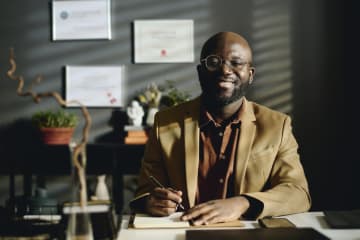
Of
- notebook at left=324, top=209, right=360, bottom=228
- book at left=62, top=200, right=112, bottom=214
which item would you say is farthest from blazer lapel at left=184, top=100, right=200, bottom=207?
book at left=62, top=200, right=112, bottom=214

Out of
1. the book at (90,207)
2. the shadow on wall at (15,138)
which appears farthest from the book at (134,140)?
the book at (90,207)

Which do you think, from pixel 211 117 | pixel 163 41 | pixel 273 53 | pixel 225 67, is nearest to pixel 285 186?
pixel 211 117

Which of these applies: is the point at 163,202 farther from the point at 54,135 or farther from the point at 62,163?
the point at 62,163

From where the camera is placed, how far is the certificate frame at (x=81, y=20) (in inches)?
145

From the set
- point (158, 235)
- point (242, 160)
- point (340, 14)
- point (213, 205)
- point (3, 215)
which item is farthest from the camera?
point (340, 14)

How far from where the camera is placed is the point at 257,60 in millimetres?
3607

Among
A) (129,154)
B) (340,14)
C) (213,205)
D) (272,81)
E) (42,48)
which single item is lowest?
(129,154)

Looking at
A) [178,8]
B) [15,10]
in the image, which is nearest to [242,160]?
[178,8]

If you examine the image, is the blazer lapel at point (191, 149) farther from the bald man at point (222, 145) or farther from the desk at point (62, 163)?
the desk at point (62, 163)

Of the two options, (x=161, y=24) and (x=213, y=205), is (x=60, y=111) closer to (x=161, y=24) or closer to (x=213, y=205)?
(x=161, y=24)

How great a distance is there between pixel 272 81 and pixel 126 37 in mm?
1206

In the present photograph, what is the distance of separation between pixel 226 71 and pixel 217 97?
12cm

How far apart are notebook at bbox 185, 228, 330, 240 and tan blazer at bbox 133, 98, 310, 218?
47 centimetres

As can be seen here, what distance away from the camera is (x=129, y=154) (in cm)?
358
